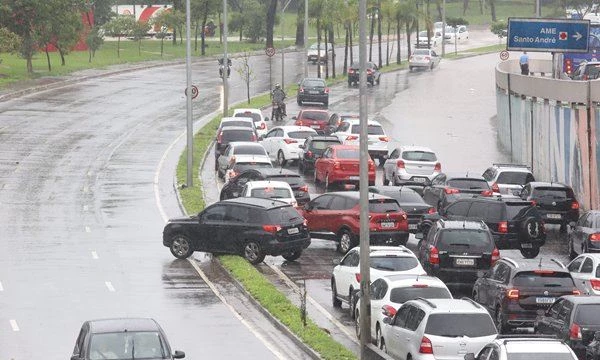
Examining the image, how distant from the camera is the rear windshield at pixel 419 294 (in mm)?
27188

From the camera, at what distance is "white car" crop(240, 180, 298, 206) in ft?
140

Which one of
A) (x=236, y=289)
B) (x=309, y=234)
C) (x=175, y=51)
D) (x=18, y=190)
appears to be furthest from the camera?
(x=175, y=51)

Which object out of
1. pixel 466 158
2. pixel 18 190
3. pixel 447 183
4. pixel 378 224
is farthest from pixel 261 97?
pixel 378 224

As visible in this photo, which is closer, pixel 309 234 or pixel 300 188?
pixel 309 234

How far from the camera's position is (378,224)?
38594mm

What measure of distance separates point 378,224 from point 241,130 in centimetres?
2287

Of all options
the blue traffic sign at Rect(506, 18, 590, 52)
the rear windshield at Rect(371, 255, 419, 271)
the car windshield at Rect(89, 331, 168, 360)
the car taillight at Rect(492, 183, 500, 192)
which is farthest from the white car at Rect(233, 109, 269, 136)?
the car windshield at Rect(89, 331, 168, 360)

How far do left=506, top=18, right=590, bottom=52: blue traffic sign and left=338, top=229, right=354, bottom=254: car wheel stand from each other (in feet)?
74.7

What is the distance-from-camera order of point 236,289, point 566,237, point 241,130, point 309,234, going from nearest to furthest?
1. point 236,289
2. point 309,234
3. point 566,237
4. point 241,130

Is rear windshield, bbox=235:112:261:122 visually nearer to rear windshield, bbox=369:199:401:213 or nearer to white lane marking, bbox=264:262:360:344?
rear windshield, bbox=369:199:401:213

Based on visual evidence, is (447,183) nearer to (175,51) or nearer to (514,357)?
(514,357)

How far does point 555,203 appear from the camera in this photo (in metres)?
42.8

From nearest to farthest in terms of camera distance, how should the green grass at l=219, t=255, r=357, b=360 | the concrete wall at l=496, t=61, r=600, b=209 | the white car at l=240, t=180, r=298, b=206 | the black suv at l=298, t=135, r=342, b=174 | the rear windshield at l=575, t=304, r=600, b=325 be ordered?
the rear windshield at l=575, t=304, r=600, b=325
the green grass at l=219, t=255, r=357, b=360
the white car at l=240, t=180, r=298, b=206
the concrete wall at l=496, t=61, r=600, b=209
the black suv at l=298, t=135, r=342, b=174

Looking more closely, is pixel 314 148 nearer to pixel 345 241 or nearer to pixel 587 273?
pixel 345 241
